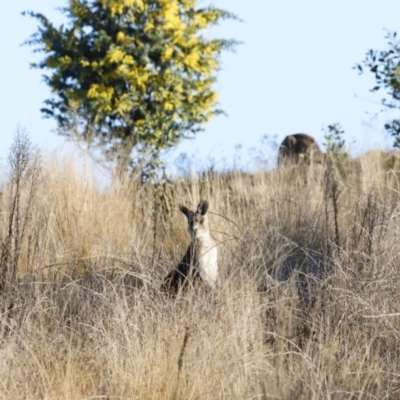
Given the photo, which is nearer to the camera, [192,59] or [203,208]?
[203,208]

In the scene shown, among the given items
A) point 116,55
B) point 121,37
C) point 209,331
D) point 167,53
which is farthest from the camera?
point 167,53

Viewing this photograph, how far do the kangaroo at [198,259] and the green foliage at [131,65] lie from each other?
1012 cm

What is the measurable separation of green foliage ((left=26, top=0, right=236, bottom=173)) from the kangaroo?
10.1 m

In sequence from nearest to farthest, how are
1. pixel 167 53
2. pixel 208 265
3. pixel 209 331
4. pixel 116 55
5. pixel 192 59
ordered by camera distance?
pixel 209 331, pixel 208 265, pixel 116 55, pixel 167 53, pixel 192 59

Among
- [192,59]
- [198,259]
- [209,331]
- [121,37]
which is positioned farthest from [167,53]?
[209,331]

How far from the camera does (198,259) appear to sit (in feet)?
25.3

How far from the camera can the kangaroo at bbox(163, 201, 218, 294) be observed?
24.0ft

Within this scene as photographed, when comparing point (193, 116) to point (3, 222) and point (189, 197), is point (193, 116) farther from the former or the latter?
point (3, 222)

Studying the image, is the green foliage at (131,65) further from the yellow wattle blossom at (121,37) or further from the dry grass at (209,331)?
the dry grass at (209,331)

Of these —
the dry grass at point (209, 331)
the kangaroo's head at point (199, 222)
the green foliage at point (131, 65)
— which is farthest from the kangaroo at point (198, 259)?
the green foliage at point (131, 65)

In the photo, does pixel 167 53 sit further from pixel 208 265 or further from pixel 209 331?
pixel 209 331

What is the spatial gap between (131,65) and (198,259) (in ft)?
39.0

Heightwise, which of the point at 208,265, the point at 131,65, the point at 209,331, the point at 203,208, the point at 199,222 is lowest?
the point at 209,331

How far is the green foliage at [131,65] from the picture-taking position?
1873 cm
